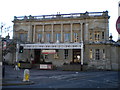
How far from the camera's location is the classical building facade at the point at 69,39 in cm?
3394

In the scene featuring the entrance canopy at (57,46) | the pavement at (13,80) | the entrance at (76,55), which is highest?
the entrance canopy at (57,46)

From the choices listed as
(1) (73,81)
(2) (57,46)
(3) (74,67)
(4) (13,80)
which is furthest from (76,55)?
(4) (13,80)

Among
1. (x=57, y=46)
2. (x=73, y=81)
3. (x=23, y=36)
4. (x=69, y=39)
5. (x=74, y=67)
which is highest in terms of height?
(x=23, y=36)

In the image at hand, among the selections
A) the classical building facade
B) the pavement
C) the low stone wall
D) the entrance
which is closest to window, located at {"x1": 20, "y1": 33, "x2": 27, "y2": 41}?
the classical building facade

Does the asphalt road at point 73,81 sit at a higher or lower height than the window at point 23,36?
lower

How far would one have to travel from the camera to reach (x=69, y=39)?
123 feet

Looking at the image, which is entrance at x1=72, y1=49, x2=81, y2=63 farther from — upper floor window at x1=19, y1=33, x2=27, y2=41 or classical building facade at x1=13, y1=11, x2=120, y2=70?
upper floor window at x1=19, y1=33, x2=27, y2=41

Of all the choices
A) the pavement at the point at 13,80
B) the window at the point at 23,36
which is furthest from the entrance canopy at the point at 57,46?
the pavement at the point at 13,80

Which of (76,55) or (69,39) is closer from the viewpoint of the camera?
(76,55)

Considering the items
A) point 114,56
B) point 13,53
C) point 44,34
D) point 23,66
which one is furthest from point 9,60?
point 114,56

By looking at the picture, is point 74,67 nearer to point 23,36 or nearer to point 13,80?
point 23,36

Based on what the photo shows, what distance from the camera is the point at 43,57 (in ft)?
125

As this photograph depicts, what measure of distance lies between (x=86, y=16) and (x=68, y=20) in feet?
13.0

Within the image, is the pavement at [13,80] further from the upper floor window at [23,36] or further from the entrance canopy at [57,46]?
the upper floor window at [23,36]
